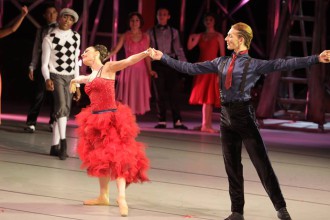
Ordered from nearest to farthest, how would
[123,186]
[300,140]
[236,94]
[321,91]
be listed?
[236,94] → [123,186] → [300,140] → [321,91]

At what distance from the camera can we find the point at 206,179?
8.28 metres

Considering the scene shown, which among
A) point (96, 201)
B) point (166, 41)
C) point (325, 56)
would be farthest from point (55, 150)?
point (325, 56)

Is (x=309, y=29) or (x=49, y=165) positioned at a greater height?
(x=309, y=29)

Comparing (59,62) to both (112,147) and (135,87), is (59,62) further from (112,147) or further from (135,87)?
(135,87)

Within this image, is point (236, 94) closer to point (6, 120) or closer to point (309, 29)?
point (6, 120)

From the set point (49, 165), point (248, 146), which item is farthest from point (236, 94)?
point (49, 165)

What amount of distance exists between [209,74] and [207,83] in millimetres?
146

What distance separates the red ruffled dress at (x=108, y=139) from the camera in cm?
662

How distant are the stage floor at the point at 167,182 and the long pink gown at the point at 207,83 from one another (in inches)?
35.2

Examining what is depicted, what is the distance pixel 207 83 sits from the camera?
12430 millimetres

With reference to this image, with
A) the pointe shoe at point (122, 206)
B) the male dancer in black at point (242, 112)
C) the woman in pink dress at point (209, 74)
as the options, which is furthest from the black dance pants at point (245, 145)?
the woman in pink dress at point (209, 74)

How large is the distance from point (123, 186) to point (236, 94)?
115cm

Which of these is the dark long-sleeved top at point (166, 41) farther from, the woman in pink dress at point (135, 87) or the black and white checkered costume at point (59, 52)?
the black and white checkered costume at point (59, 52)

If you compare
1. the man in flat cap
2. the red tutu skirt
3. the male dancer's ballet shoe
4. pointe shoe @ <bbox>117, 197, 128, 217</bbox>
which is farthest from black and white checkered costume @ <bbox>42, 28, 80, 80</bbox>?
pointe shoe @ <bbox>117, 197, 128, 217</bbox>
